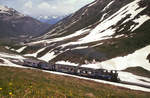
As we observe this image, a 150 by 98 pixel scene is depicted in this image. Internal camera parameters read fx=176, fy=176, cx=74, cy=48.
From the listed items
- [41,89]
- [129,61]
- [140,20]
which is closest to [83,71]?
[129,61]

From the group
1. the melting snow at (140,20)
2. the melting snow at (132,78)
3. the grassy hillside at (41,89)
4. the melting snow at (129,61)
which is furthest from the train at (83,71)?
the melting snow at (140,20)

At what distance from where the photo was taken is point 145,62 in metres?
65.1

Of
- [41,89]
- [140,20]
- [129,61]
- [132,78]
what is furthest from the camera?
[140,20]

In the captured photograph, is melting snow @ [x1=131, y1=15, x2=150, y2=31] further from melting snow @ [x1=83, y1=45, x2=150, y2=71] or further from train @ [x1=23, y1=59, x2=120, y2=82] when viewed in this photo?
train @ [x1=23, y1=59, x2=120, y2=82]

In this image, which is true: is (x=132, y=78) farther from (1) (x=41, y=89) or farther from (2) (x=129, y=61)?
(1) (x=41, y=89)

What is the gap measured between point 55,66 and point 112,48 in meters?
32.6

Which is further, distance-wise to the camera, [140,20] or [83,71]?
[140,20]

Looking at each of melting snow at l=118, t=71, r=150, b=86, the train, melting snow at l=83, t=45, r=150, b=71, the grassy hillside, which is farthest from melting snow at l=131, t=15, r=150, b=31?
the grassy hillside

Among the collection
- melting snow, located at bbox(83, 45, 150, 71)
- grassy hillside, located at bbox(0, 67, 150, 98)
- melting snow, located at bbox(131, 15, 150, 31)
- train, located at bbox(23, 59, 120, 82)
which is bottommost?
grassy hillside, located at bbox(0, 67, 150, 98)

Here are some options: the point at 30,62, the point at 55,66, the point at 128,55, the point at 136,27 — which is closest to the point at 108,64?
the point at 128,55

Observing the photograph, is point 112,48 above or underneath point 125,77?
above

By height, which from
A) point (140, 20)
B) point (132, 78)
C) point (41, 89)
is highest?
point (140, 20)

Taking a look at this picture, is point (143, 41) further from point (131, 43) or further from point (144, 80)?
point (144, 80)

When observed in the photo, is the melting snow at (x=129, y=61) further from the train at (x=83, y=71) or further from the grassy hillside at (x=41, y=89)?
the grassy hillside at (x=41, y=89)
